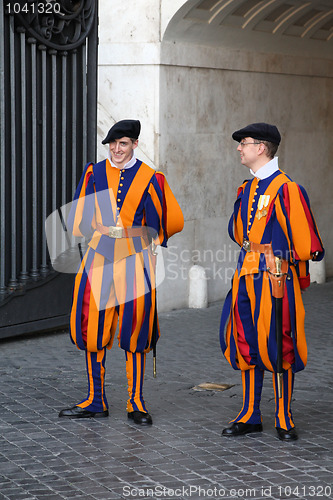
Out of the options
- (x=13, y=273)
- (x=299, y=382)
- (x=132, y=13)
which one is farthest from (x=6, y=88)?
(x=299, y=382)

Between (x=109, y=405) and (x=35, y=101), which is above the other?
(x=35, y=101)

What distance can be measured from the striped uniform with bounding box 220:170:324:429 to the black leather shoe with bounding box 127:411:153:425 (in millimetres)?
571

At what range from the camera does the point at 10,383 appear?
6.40 metres

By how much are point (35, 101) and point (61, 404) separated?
272 centimetres

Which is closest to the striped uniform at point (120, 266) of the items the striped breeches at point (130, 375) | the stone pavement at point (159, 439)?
the striped breeches at point (130, 375)

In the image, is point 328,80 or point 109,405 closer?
point 109,405

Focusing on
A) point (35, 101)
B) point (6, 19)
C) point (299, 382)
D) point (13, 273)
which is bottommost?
point (299, 382)

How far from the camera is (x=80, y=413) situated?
18.4 feet

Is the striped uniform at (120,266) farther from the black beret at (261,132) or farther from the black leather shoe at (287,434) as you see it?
the black leather shoe at (287,434)

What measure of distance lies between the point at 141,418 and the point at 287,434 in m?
0.87

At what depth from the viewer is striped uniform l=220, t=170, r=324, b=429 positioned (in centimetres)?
506

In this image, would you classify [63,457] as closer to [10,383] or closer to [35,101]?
[10,383]
